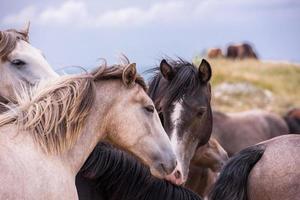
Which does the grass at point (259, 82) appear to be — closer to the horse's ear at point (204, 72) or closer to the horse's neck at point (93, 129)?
the horse's ear at point (204, 72)

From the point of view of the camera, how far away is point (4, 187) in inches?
127

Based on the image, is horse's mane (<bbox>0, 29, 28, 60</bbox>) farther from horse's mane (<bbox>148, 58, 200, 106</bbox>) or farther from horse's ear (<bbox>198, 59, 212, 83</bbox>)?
horse's ear (<bbox>198, 59, 212, 83</bbox>)

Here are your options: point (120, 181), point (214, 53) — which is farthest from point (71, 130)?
point (214, 53)

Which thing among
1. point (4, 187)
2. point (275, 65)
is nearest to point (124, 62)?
point (4, 187)

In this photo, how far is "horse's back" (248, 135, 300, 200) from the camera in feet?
12.9

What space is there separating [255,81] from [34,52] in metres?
17.2

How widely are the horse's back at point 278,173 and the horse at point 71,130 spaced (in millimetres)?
590

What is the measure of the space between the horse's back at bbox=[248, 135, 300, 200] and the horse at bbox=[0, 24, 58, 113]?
153 cm

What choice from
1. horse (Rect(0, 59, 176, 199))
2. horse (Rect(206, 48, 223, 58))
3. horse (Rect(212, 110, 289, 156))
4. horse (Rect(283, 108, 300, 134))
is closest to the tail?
horse (Rect(0, 59, 176, 199))

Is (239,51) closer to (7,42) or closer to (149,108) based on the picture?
(7,42)

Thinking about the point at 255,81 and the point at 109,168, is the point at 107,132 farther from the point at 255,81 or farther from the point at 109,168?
the point at 255,81

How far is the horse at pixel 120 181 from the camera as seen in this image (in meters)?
4.41

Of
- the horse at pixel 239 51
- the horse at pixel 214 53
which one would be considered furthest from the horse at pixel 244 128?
the horse at pixel 239 51

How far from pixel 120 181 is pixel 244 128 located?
7.17m
